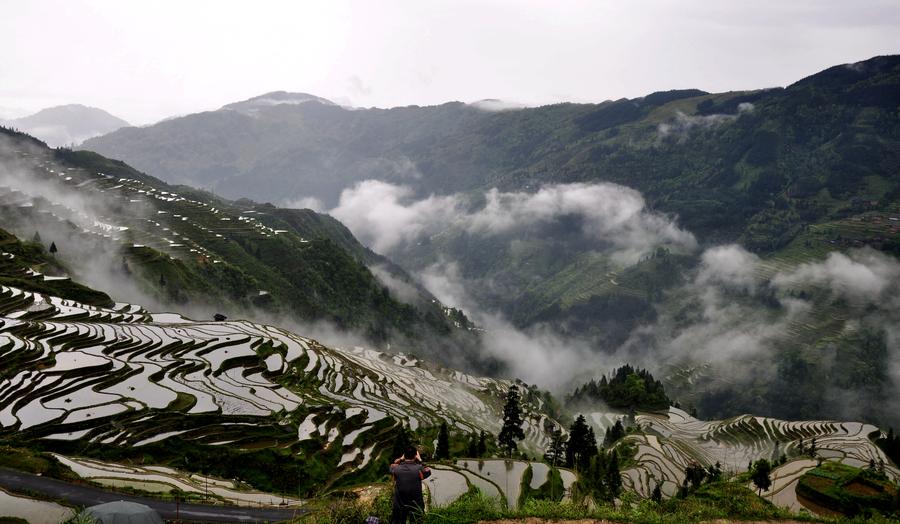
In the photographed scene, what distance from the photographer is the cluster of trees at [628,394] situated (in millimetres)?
146125

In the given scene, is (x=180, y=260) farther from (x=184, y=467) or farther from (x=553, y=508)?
(x=553, y=508)

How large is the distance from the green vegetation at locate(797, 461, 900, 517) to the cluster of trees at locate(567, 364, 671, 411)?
336ft

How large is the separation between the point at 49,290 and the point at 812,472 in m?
102

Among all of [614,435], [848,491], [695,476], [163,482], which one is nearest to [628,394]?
[614,435]

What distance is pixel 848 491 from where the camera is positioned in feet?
137

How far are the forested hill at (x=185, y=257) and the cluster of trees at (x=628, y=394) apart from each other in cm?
5575

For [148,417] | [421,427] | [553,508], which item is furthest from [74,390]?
[553,508]

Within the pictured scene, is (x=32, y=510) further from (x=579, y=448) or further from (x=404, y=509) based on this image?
(x=579, y=448)

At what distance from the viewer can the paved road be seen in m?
28.9

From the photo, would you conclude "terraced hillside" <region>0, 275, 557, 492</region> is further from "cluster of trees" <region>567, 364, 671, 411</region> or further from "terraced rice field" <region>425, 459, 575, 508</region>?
"cluster of trees" <region>567, 364, 671, 411</region>

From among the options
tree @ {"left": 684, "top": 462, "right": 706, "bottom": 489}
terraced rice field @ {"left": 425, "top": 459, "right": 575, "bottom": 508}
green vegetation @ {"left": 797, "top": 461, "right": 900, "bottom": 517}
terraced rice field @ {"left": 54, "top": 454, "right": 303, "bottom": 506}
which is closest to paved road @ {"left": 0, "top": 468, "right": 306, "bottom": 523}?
terraced rice field @ {"left": 54, "top": 454, "right": 303, "bottom": 506}

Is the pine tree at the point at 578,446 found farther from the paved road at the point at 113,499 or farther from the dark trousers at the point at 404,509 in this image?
the dark trousers at the point at 404,509

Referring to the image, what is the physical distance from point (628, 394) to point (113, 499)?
14160 centimetres

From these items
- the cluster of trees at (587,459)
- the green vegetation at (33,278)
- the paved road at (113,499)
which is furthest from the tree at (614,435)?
the green vegetation at (33,278)
